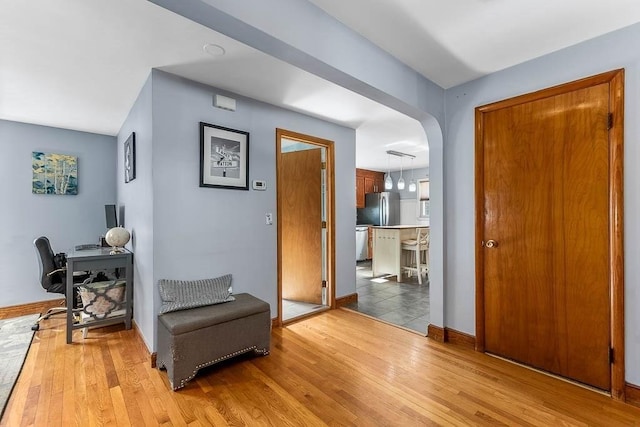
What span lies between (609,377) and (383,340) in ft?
4.96

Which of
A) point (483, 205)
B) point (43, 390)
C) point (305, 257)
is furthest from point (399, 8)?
point (43, 390)

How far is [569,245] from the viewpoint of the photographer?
204 cm

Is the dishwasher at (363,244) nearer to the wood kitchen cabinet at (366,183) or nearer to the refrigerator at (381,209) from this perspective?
the refrigerator at (381,209)

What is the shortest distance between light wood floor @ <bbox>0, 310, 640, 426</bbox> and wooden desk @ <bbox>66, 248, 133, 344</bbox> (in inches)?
7.8

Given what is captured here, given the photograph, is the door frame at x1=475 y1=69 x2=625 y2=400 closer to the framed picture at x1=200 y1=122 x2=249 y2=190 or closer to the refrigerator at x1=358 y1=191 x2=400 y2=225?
the framed picture at x1=200 y1=122 x2=249 y2=190

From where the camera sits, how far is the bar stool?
16.0ft

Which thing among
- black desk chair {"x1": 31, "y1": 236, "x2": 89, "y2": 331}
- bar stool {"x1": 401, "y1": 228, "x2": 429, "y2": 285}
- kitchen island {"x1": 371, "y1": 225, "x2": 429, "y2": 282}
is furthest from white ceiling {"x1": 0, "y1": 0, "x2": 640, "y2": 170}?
bar stool {"x1": 401, "y1": 228, "x2": 429, "y2": 285}

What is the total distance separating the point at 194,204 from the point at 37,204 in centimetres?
257

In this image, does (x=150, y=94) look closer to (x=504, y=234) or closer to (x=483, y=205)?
(x=483, y=205)

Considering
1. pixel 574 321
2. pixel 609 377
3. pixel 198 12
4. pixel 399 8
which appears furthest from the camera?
pixel 574 321

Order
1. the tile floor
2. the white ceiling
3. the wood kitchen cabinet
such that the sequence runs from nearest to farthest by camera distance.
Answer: the white ceiling → the tile floor → the wood kitchen cabinet

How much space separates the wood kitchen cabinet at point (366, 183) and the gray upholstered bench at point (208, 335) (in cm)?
524

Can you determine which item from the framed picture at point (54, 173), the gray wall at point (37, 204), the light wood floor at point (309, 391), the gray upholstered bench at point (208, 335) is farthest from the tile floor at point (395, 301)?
the framed picture at point (54, 173)

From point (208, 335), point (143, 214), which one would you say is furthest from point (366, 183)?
point (208, 335)
